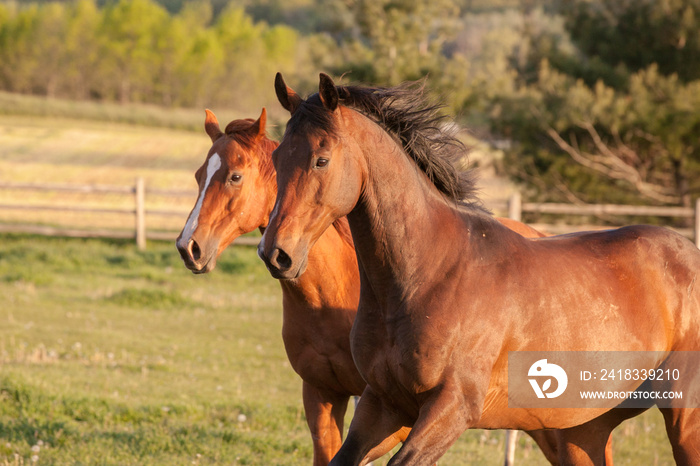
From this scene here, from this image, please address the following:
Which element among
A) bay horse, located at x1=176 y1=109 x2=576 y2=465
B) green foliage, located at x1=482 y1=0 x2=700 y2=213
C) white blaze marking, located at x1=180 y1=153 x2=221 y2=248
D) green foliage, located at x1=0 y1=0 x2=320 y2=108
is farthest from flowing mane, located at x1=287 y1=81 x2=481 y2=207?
green foliage, located at x1=0 y1=0 x2=320 y2=108

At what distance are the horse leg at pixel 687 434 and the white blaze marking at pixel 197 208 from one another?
252 cm

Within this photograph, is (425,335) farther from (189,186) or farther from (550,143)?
(189,186)

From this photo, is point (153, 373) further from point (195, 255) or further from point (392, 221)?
point (392, 221)

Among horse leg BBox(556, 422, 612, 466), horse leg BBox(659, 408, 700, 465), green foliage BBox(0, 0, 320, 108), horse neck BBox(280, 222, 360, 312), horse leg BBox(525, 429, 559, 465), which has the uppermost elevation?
horse neck BBox(280, 222, 360, 312)

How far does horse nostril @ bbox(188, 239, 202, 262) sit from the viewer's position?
3.83m

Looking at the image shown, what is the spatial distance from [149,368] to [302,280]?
13.9 feet

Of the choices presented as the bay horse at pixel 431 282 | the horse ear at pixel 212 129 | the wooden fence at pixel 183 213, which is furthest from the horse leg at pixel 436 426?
the wooden fence at pixel 183 213

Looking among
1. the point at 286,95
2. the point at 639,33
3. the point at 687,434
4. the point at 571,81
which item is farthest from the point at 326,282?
the point at 639,33

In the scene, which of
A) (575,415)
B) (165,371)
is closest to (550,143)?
(165,371)

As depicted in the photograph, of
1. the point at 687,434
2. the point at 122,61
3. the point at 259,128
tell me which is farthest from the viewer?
the point at 122,61

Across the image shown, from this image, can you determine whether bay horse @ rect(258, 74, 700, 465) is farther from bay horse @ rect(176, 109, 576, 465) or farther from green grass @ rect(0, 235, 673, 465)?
green grass @ rect(0, 235, 673, 465)

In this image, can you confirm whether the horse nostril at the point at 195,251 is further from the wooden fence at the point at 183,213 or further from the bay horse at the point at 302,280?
the wooden fence at the point at 183,213

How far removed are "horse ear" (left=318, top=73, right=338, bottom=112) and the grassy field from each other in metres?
3.05

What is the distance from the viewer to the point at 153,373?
752 centimetres
